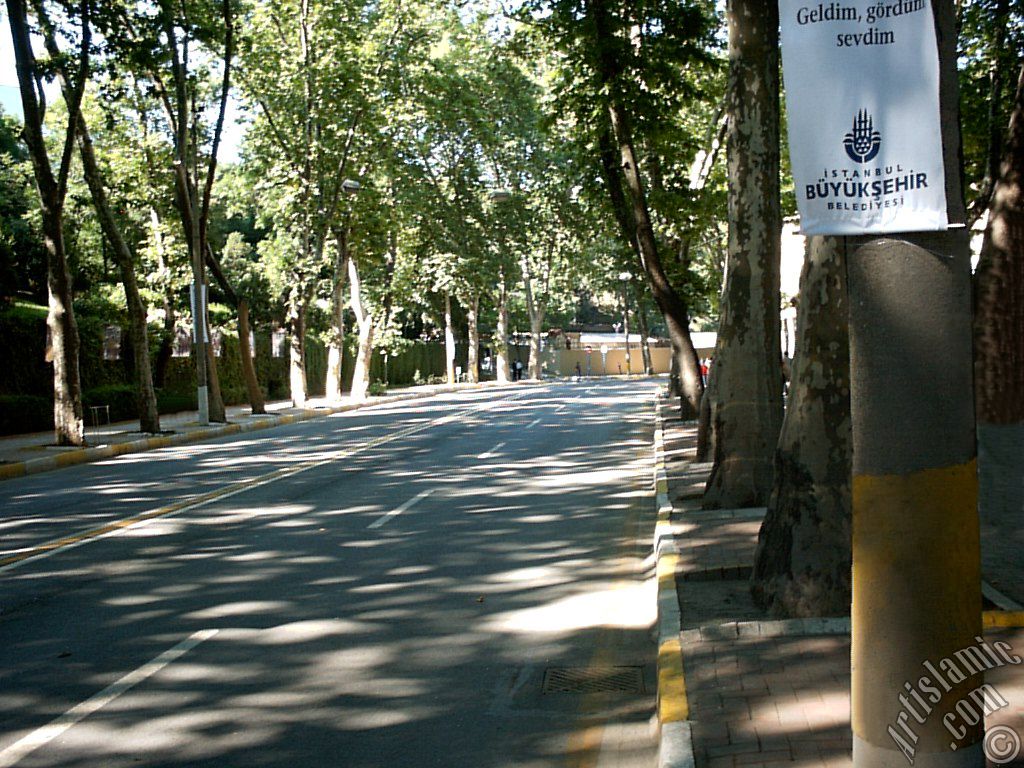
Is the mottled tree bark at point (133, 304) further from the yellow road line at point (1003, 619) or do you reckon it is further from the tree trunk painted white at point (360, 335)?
the yellow road line at point (1003, 619)

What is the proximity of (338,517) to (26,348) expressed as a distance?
19.7 meters

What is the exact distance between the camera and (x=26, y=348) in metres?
30.1

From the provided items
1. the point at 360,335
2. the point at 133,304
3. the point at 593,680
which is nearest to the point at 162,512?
the point at 593,680

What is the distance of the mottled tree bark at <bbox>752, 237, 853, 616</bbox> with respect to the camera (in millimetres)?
7277

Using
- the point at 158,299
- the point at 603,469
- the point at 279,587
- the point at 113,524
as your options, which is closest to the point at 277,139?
the point at 158,299

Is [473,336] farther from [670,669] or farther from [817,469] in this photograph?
[670,669]

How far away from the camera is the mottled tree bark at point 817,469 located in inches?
287

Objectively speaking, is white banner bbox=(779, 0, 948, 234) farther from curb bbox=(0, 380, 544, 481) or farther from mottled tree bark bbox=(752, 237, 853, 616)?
curb bbox=(0, 380, 544, 481)

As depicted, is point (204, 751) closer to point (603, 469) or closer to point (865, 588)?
point (865, 588)
